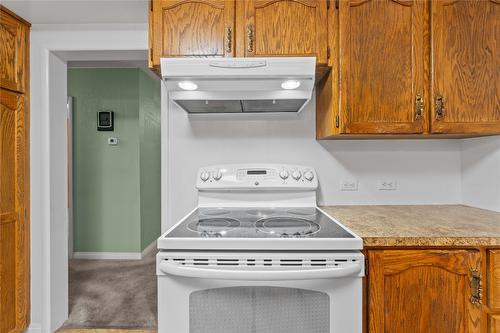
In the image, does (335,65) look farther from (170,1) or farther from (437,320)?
(437,320)

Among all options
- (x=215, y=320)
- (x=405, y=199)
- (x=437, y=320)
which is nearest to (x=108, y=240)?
(x=215, y=320)

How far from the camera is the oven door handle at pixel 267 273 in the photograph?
1.12 m

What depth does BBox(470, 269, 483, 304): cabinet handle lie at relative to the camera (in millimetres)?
1186

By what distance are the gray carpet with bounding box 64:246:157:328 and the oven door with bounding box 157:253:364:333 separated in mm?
1306

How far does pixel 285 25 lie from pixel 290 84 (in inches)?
13.0

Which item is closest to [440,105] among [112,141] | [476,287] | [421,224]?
[421,224]

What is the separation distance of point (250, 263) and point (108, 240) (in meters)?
3.11

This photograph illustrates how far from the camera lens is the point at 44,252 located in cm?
212

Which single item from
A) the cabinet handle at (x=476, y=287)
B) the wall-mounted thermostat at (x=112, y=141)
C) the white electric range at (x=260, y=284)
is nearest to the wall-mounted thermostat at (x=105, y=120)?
the wall-mounted thermostat at (x=112, y=141)

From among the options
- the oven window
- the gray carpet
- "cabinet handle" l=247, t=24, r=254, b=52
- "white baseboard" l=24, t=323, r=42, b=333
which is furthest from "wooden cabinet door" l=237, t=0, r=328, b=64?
"white baseboard" l=24, t=323, r=42, b=333

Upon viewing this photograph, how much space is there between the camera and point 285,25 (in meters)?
1.62

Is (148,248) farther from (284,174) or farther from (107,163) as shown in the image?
(284,174)

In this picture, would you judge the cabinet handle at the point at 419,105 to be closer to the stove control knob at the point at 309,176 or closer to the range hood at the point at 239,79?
the range hood at the point at 239,79

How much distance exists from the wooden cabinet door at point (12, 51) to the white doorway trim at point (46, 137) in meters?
0.07
